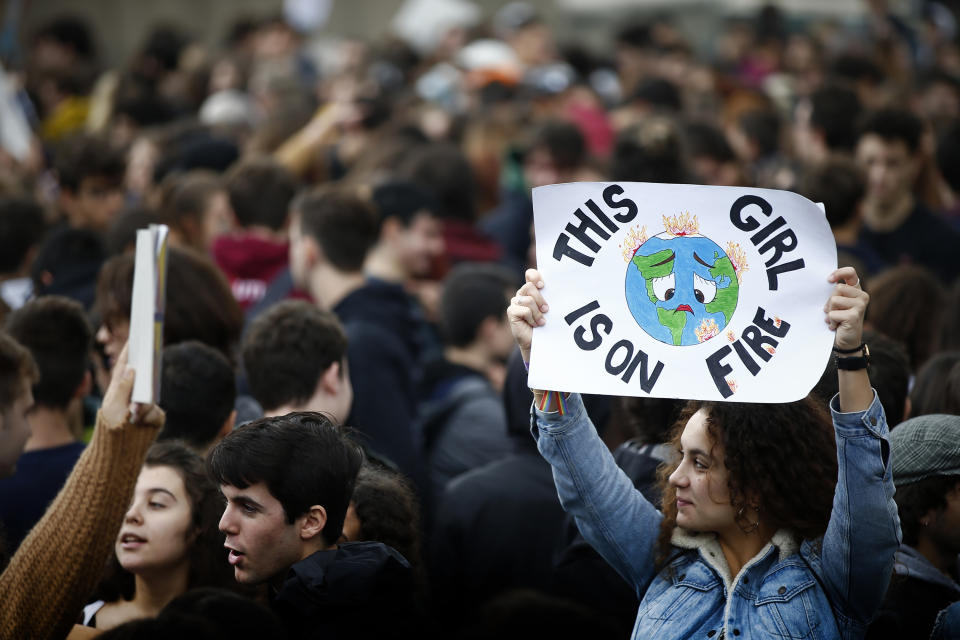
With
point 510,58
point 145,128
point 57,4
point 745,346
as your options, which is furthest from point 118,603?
point 57,4

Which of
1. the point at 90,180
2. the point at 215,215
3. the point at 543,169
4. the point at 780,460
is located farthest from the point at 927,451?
the point at 90,180

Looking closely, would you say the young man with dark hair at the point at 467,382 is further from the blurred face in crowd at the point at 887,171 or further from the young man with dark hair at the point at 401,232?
the blurred face in crowd at the point at 887,171

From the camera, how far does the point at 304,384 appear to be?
13.8ft

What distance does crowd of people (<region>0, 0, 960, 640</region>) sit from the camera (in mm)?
2955

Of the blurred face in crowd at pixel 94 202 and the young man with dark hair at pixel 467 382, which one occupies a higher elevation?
the blurred face in crowd at pixel 94 202

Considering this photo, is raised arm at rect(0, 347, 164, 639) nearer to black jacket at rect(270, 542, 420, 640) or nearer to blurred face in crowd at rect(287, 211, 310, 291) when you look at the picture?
black jacket at rect(270, 542, 420, 640)

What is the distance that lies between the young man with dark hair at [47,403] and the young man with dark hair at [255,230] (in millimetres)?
1910

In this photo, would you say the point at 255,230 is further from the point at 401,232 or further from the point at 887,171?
the point at 887,171

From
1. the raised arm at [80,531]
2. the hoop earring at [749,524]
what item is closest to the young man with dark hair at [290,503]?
the raised arm at [80,531]

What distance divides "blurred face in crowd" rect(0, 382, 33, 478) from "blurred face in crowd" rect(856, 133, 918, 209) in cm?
520

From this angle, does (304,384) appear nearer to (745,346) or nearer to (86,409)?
(86,409)

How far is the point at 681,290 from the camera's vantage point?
3.12 meters

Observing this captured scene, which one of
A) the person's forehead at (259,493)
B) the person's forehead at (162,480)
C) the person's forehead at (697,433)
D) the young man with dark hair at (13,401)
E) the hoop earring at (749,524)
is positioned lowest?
the hoop earring at (749,524)

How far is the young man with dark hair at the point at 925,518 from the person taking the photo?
3.31 m
